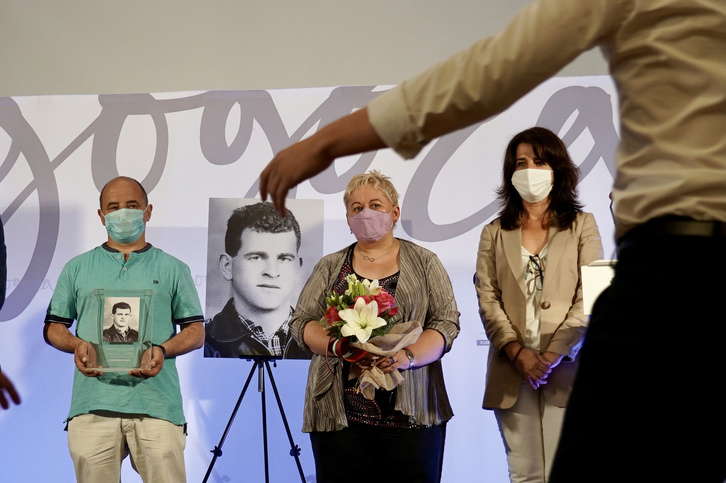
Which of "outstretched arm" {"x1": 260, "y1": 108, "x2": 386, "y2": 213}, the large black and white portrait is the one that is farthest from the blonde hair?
"outstretched arm" {"x1": 260, "y1": 108, "x2": 386, "y2": 213}

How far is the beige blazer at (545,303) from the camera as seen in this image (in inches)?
133

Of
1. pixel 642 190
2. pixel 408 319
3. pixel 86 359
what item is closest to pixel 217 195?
pixel 86 359

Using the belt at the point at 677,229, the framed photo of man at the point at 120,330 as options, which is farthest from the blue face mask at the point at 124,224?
the belt at the point at 677,229

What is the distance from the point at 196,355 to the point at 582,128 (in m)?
2.92

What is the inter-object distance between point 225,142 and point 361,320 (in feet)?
7.95

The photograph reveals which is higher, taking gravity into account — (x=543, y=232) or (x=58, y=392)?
(x=543, y=232)

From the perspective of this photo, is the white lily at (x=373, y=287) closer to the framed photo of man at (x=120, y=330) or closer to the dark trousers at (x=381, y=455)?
the dark trousers at (x=381, y=455)

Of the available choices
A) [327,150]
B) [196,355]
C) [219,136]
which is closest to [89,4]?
[219,136]

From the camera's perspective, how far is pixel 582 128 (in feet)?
16.4

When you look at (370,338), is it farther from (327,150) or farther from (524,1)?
(524,1)

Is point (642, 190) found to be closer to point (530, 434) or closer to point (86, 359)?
point (530, 434)

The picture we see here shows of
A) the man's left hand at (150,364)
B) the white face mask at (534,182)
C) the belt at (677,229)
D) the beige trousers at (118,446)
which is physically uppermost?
the white face mask at (534,182)

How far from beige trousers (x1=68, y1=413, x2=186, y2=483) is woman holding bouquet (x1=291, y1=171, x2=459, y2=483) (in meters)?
0.81

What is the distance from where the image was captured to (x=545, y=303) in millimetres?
3438
